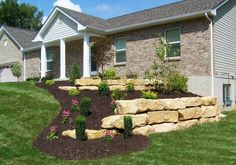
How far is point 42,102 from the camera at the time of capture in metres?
14.4

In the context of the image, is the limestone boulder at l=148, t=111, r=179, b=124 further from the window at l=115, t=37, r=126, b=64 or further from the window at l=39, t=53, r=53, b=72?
the window at l=39, t=53, r=53, b=72

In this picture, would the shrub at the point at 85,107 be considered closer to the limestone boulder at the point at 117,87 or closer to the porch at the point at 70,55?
the limestone boulder at the point at 117,87

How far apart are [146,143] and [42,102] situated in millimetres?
5797

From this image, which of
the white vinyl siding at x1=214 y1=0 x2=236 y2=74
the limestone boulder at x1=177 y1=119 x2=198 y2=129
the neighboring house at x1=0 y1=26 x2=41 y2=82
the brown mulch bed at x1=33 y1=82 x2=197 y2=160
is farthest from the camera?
the neighboring house at x1=0 y1=26 x2=41 y2=82

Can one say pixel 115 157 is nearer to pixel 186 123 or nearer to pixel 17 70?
pixel 186 123

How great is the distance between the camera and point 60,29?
932 inches

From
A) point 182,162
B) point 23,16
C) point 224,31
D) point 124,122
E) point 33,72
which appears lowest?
point 182,162

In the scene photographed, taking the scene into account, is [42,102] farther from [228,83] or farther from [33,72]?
[33,72]

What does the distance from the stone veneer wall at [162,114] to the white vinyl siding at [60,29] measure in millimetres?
10832

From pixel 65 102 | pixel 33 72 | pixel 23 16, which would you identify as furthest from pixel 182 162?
pixel 23 16

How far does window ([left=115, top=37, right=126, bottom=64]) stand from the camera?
70.8 ft

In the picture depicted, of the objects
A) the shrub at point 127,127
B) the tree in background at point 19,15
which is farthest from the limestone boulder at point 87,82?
the tree in background at point 19,15

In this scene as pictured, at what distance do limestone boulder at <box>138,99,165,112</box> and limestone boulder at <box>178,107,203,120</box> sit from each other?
0.99 m

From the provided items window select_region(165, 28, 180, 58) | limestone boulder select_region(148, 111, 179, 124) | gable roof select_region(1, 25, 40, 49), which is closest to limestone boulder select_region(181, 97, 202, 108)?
limestone boulder select_region(148, 111, 179, 124)
